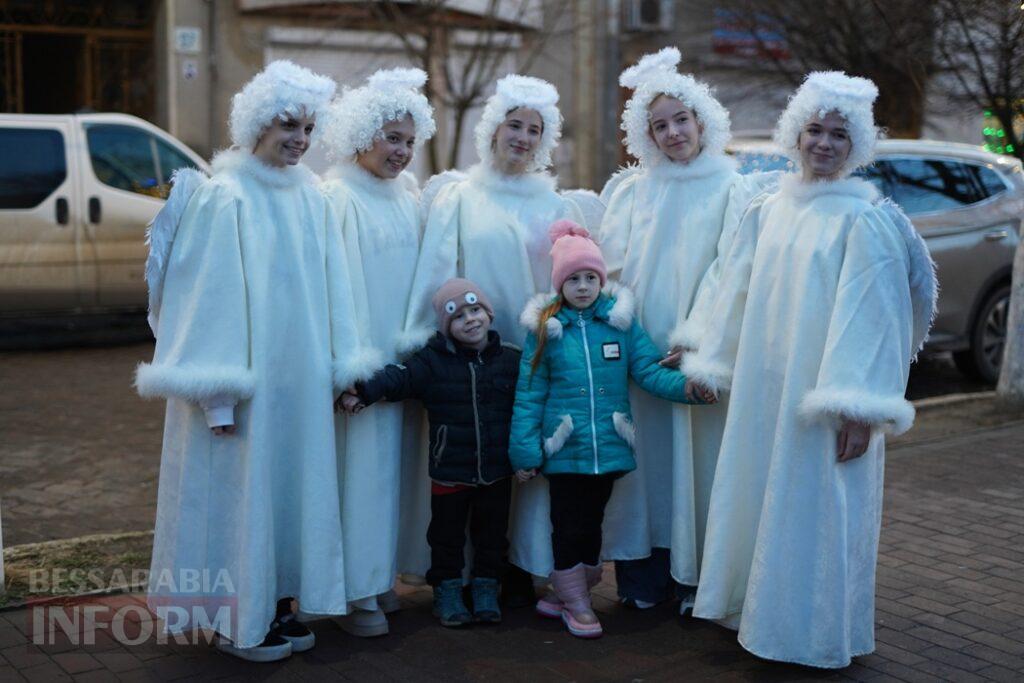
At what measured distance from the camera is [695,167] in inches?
204

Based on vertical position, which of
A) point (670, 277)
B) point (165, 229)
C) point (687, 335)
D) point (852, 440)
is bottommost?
point (852, 440)

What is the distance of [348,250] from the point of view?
4.88 metres

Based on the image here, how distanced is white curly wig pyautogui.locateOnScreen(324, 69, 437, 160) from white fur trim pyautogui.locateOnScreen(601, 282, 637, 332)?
101cm

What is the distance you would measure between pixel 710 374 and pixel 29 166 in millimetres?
8443

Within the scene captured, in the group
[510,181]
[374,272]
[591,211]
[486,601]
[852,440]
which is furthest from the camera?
[591,211]

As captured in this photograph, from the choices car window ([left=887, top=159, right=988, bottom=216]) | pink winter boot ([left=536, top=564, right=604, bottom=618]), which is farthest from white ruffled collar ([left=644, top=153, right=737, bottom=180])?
car window ([left=887, top=159, right=988, bottom=216])

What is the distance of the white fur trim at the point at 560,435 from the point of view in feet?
16.0

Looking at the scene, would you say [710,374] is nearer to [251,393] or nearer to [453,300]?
[453,300]

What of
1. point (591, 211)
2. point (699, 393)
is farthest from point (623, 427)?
point (591, 211)

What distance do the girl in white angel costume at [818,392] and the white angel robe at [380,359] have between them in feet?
4.17

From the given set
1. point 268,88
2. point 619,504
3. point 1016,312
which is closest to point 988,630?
point 619,504

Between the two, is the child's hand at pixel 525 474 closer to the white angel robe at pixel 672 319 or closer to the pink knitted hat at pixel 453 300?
the white angel robe at pixel 672 319

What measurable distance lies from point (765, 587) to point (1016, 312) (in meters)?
5.44

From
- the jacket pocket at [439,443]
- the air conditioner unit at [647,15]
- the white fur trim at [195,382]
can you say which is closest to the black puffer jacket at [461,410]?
the jacket pocket at [439,443]
